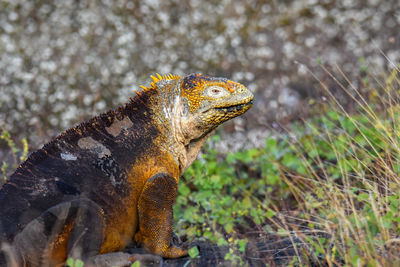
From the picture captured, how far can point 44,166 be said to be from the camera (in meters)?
3.10

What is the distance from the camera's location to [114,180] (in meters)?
3.23

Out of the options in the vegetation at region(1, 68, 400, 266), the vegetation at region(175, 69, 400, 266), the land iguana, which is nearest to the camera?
the land iguana

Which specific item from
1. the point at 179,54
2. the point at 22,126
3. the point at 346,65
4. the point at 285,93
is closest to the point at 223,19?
the point at 179,54

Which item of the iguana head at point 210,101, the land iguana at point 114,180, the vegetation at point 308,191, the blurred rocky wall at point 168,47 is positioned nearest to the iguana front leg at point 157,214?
the land iguana at point 114,180

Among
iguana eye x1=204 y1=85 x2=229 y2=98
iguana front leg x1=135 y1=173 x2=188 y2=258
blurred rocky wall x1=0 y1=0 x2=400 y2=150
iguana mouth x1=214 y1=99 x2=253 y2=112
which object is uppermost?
blurred rocky wall x1=0 y1=0 x2=400 y2=150

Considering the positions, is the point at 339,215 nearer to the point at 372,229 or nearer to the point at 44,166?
the point at 372,229

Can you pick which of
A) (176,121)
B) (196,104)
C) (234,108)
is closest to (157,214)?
(176,121)

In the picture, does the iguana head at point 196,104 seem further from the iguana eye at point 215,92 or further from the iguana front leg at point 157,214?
the iguana front leg at point 157,214

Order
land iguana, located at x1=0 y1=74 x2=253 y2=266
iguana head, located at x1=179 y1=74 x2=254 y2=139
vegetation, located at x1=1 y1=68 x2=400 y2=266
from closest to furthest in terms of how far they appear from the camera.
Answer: land iguana, located at x1=0 y1=74 x2=253 y2=266 → vegetation, located at x1=1 y1=68 x2=400 y2=266 → iguana head, located at x1=179 y1=74 x2=254 y2=139

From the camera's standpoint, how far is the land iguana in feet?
9.67

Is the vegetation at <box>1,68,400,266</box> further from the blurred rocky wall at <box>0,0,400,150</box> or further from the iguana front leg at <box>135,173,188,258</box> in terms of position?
the blurred rocky wall at <box>0,0,400,150</box>

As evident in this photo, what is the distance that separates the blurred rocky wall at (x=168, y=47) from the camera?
796 cm

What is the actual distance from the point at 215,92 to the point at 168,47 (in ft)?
17.6

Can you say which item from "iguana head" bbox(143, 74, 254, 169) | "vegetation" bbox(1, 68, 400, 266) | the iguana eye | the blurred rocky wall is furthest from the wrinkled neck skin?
the blurred rocky wall
